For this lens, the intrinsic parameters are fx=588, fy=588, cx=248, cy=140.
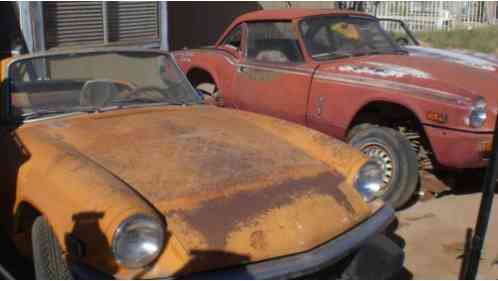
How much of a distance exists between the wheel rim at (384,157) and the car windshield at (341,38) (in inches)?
47.8

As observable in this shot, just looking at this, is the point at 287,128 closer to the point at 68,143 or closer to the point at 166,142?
the point at 166,142

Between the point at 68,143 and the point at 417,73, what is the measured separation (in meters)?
3.23

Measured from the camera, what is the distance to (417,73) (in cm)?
525

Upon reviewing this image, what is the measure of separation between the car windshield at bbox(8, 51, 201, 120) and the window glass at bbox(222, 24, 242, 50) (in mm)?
2403

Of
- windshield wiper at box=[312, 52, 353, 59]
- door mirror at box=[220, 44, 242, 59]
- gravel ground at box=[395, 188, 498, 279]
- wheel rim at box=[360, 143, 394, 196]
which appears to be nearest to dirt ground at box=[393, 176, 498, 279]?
gravel ground at box=[395, 188, 498, 279]


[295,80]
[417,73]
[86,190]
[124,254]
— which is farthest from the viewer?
[295,80]

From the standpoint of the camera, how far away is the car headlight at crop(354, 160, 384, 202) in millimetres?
3359

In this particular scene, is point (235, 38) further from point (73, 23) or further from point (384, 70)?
point (73, 23)

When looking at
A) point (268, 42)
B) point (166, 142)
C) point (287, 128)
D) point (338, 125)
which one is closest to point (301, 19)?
point (268, 42)

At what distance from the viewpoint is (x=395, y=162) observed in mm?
4961

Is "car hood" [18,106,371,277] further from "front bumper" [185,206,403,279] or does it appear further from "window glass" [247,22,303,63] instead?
"window glass" [247,22,303,63]

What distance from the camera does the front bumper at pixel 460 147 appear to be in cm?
466

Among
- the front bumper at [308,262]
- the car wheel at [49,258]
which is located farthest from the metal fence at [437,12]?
the car wheel at [49,258]

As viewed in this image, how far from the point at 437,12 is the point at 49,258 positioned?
1841 centimetres
